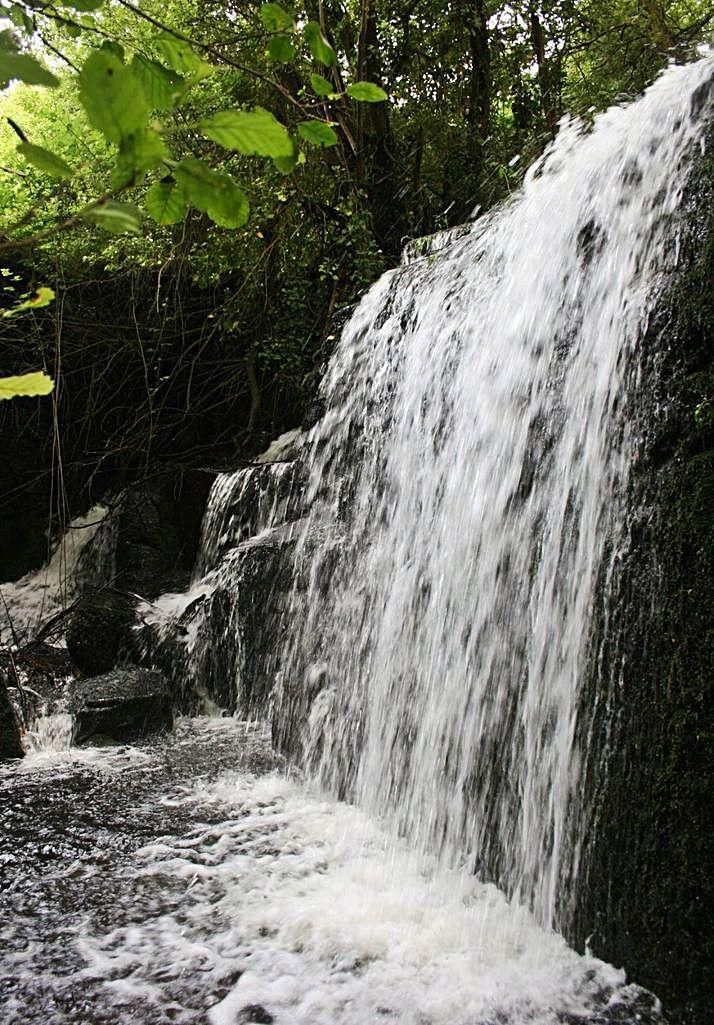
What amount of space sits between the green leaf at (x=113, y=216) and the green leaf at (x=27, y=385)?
175 millimetres

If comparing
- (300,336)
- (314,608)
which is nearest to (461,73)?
(300,336)

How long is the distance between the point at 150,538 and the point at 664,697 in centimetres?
650

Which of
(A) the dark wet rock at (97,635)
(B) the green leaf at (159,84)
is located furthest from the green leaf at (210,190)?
(A) the dark wet rock at (97,635)

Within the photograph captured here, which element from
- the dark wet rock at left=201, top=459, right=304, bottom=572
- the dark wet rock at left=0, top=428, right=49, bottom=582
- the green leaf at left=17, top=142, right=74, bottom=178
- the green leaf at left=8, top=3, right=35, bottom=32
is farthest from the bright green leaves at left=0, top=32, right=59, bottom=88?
the dark wet rock at left=0, top=428, right=49, bottom=582

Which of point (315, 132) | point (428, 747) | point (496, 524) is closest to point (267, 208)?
point (496, 524)

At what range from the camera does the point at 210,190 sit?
3.21 ft

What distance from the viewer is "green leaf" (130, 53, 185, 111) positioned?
3.44 ft

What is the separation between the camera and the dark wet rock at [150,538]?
310 inches

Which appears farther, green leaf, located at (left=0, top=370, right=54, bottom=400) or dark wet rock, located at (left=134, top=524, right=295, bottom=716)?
dark wet rock, located at (left=134, top=524, right=295, bottom=716)

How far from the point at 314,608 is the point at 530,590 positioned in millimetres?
2130

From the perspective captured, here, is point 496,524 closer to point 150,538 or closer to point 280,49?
point 280,49

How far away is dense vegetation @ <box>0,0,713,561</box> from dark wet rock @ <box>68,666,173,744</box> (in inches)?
91.9

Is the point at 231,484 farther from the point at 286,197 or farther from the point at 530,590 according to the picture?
the point at 530,590

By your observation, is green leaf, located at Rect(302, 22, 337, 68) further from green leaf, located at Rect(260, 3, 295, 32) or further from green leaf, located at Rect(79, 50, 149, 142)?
green leaf, located at Rect(79, 50, 149, 142)
